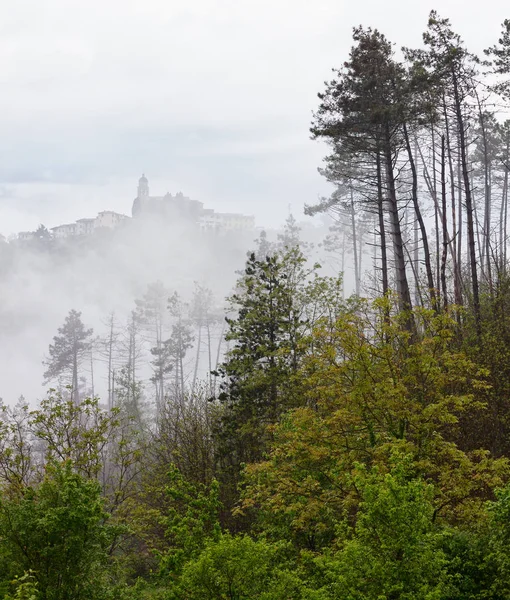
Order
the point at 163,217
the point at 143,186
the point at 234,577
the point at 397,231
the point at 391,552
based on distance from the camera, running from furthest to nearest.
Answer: the point at 143,186 → the point at 163,217 → the point at 397,231 → the point at 234,577 → the point at 391,552

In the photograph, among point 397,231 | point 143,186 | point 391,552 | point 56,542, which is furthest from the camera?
point 143,186

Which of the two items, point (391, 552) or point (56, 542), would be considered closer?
point (391, 552)

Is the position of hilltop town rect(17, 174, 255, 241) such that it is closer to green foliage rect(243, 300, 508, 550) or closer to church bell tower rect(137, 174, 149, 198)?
church bell tower rect(137, 174, 149, 198)

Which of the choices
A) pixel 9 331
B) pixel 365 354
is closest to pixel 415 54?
pixel 365 354

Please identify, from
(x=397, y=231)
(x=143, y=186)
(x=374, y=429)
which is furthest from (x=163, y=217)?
(x=374, y=429)

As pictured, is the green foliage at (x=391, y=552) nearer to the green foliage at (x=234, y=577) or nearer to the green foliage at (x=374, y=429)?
the green foliage at (x=234, y=577)

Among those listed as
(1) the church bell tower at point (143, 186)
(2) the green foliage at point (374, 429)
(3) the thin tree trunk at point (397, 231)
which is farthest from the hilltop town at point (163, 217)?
(2) the green foliage at point (374, 429)

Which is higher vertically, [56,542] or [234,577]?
[56,542]

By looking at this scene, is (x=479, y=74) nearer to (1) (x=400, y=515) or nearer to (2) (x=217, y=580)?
(1) (x=400, y=515)

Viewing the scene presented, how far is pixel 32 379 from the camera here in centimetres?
8969

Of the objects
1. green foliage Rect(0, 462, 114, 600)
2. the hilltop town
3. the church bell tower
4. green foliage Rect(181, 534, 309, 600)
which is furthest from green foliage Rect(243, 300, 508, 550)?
the church bell tower

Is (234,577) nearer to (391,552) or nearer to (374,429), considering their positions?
(391,552)

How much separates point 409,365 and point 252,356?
310 inches

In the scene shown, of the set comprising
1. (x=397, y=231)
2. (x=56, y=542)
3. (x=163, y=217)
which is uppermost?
(x=163, y=217)
